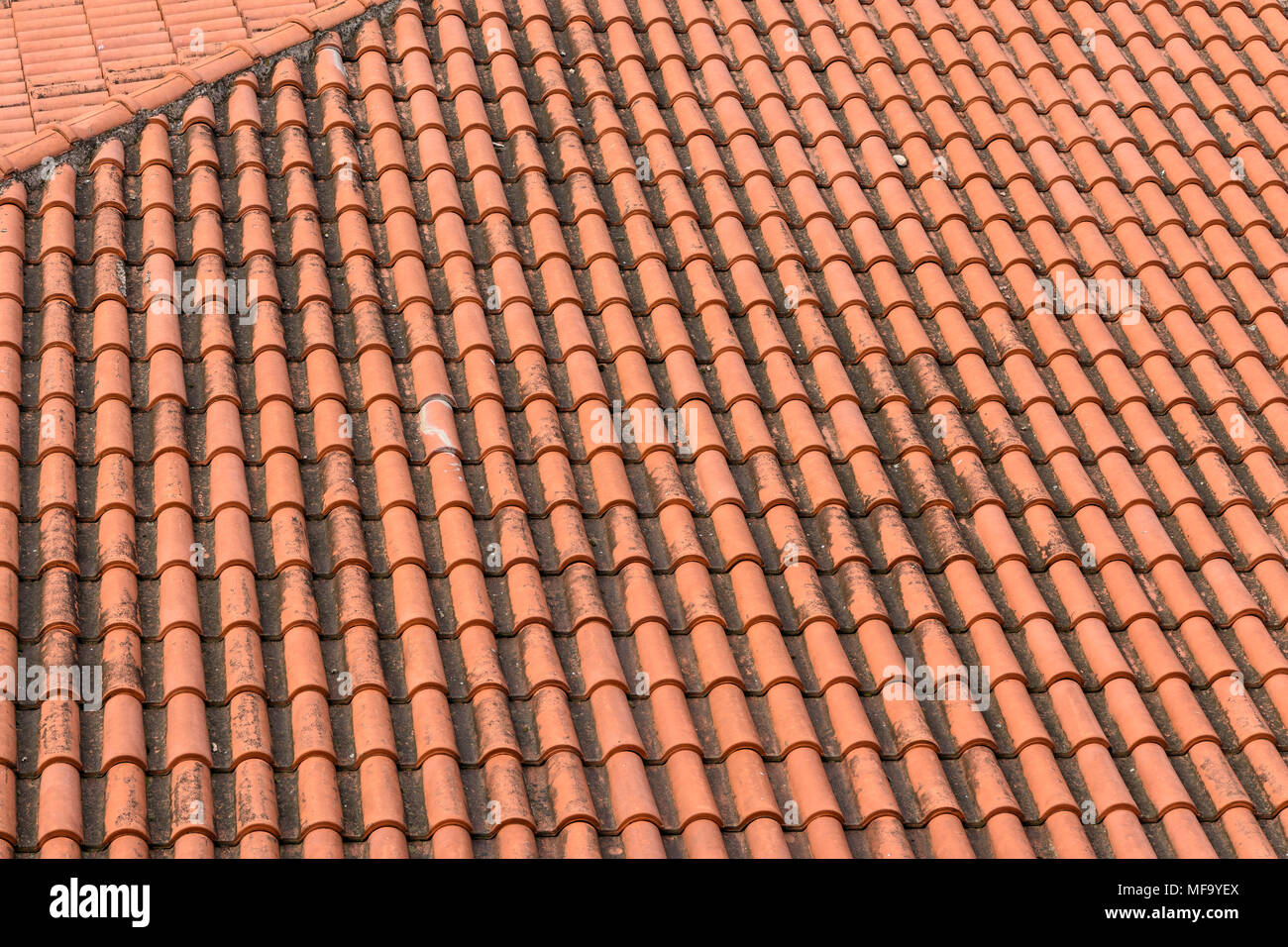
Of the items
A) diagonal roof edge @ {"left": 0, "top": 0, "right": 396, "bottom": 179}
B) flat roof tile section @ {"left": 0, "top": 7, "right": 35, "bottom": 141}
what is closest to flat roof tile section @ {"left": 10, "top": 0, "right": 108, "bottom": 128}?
flat roof tile section @ {"left": 0, "top": 7, "right": 35, "bottom": 141}

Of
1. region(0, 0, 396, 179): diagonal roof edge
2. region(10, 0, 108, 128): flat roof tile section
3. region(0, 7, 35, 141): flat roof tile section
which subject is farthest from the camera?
region(10, 0, 108, 128): flat roof tile section

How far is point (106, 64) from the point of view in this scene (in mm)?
9016

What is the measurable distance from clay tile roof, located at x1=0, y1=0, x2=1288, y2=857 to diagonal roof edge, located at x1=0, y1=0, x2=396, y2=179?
0.25ft

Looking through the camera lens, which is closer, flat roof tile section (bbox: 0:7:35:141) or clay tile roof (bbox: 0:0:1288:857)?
clay tile roof (bbox: 0:0:1288:857)

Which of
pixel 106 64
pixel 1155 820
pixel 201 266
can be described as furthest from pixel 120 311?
pixel 1155 820

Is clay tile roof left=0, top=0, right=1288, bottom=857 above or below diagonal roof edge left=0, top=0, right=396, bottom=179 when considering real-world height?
below

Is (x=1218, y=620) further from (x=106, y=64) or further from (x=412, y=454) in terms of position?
(x=106, y=64)

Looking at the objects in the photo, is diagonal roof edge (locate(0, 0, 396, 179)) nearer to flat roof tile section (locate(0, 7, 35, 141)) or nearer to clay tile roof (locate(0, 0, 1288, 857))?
clay tile roof (locate(0, 0, 1288, 857))

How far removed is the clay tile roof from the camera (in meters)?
5.80

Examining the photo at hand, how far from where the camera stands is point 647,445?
22.5 ft

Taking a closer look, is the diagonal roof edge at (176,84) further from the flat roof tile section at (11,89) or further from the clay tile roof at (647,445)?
the flat roof tile section at (11,89)

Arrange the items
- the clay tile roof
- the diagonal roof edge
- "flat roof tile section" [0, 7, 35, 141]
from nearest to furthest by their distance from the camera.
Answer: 1. the clay tile roof
2. the diagonal roof edge
3. "flat roof tile section" [0, 7, 35, 141]

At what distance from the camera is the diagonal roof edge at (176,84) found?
7.71m

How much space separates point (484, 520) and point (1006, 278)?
127 inches
